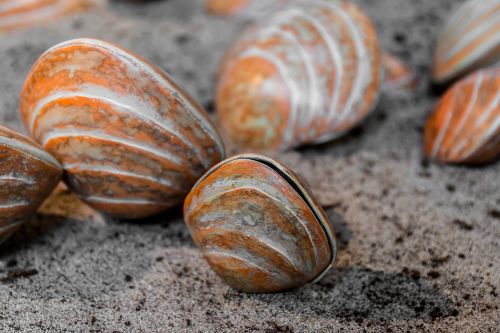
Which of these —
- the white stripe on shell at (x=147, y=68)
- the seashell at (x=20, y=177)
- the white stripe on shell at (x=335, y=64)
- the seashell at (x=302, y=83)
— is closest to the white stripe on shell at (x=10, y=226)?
the seashell at (x=20, y=177)

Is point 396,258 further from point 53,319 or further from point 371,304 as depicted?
point 53,319

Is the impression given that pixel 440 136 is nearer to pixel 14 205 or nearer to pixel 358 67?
pixel 358 67

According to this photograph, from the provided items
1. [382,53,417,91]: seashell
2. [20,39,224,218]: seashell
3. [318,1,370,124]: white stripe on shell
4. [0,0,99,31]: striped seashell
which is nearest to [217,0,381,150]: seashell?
[318,1,370,124]: white stripe on shell

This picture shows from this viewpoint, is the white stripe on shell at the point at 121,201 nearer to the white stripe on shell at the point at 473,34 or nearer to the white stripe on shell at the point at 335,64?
the white stripe on shell at the point at 335,64

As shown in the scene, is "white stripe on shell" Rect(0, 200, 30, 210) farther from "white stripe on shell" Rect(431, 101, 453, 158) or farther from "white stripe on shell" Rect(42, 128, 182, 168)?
"white stripe on shell" Rect(431, 101, 453, 158)

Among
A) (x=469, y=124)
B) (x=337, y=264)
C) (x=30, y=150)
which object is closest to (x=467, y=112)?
(x=469, y=124)

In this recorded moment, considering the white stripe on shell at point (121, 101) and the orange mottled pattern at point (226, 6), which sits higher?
the white stripe on shell at point (121, 101)
